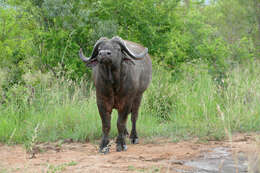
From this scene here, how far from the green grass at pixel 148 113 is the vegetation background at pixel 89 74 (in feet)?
0.07

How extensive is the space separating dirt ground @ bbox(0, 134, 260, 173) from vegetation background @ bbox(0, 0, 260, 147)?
39 cm

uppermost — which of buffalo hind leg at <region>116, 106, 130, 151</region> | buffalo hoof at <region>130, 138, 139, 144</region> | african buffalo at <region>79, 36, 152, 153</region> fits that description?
african buffalo at <region>79, 36, 152, 153</region>

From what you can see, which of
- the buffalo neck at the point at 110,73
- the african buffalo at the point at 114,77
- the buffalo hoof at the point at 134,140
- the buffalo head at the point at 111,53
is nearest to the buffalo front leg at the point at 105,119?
the african buffalo at the point at 114,77

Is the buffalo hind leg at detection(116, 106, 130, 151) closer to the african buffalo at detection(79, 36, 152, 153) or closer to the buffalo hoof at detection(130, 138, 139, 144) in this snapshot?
the african buffalo at detection(79, 36, 152, 153)

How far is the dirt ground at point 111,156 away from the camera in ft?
15.8

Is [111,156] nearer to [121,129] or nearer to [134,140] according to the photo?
[121,129]

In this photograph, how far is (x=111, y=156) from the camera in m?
5.79

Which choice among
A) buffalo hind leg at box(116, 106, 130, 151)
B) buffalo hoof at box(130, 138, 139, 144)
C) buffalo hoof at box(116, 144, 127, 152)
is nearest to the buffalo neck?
buffalo hind leg at box(116, 106, 130, 151)

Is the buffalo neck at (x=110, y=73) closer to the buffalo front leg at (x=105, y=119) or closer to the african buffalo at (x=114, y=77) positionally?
the african buffalo at (x=114, y=77)

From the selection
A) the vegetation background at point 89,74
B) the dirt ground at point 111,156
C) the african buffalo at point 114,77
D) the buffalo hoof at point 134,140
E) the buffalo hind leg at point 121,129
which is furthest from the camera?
the vegetation background at point 89,74

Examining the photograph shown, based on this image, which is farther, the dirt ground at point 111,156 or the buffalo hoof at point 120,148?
the buffalo hoof at point 120,148

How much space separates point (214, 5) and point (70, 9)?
637 inches

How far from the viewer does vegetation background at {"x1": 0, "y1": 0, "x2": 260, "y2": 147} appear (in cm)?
787

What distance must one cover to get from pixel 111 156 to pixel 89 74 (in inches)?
233
